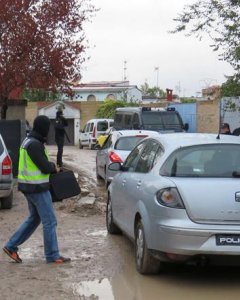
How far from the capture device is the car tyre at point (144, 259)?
653 cm

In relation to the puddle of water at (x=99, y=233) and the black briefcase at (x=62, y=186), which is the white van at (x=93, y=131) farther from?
the black briefcase at (x=62, y=186)

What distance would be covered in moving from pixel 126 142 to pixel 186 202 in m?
8.33

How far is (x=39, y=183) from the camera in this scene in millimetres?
6965

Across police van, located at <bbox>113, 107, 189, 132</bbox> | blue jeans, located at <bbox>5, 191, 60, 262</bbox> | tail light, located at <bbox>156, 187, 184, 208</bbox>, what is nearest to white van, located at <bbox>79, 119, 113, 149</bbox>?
police van, located at <bbox>113, 107, 189, 132</bbox>

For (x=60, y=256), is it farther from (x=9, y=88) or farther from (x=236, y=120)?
(x=236, y=120)

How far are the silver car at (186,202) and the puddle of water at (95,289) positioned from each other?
0.53m

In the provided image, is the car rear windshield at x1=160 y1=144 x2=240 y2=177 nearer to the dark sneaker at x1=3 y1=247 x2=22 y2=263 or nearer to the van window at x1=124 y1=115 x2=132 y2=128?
the dark sneaker at x1=3 y1=247 x2=22 y2=263

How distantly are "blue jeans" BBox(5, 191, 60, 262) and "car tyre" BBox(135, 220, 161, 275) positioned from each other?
103 cm

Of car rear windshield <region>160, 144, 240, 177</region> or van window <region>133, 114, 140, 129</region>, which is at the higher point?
car rear windshield <region>160, 144, 240, 177</region>

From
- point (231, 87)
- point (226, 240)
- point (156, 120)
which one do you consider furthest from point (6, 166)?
point (156, 120)

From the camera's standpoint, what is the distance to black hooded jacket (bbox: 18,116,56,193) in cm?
693

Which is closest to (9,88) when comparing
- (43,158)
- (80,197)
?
(80,197)

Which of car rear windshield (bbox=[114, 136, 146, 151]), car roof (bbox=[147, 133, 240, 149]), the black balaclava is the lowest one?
car rear windshield (bbox=[114, 136, 146, 151])

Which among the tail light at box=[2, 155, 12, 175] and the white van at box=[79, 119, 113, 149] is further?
the white van at box=[79, 119, 113, 149]
